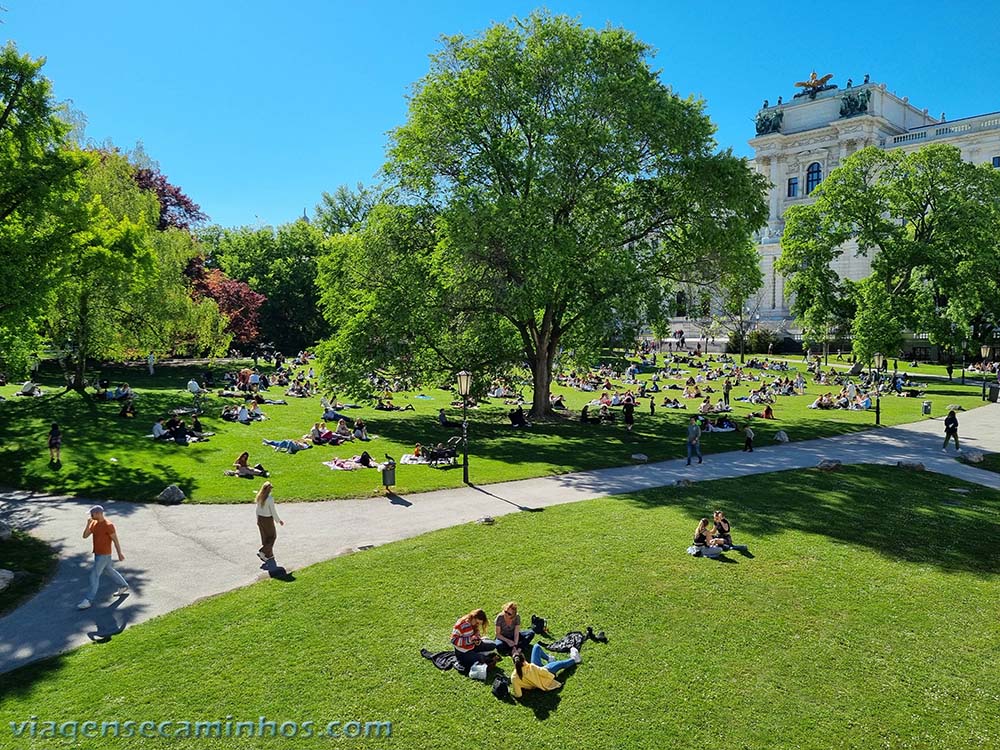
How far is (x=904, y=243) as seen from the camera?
45594mm

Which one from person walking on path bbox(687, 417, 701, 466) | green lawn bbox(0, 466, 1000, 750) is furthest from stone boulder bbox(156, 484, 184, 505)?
person walking on path bbox(687, 417, 701, 466)

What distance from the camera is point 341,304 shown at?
29.3m

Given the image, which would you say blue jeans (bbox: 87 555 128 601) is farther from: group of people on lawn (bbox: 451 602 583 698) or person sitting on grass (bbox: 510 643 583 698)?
person sitting on grass (bbox: 510 643 583 698)

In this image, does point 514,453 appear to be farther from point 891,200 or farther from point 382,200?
point 891,200

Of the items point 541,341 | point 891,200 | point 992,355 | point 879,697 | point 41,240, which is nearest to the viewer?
point 879,697

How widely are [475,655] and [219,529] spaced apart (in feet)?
25.7

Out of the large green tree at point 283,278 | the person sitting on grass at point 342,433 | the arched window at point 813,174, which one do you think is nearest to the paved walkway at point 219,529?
the person sitting on grass at point 342,433

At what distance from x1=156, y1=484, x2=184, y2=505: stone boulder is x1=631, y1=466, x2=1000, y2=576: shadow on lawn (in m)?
11.1

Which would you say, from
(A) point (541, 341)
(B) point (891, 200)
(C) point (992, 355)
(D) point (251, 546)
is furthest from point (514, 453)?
(C) point (992, 355)

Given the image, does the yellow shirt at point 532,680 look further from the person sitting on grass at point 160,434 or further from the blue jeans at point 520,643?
the person sitting on grass at point 160,434

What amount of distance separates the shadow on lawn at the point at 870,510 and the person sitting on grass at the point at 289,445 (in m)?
11.1

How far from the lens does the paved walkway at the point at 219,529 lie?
9.85m

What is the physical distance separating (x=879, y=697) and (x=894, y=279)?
4915 centimetres

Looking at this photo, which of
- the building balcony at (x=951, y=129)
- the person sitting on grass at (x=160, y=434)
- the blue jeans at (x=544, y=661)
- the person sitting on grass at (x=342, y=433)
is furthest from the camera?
the building balcony at (x=951, y=129)
